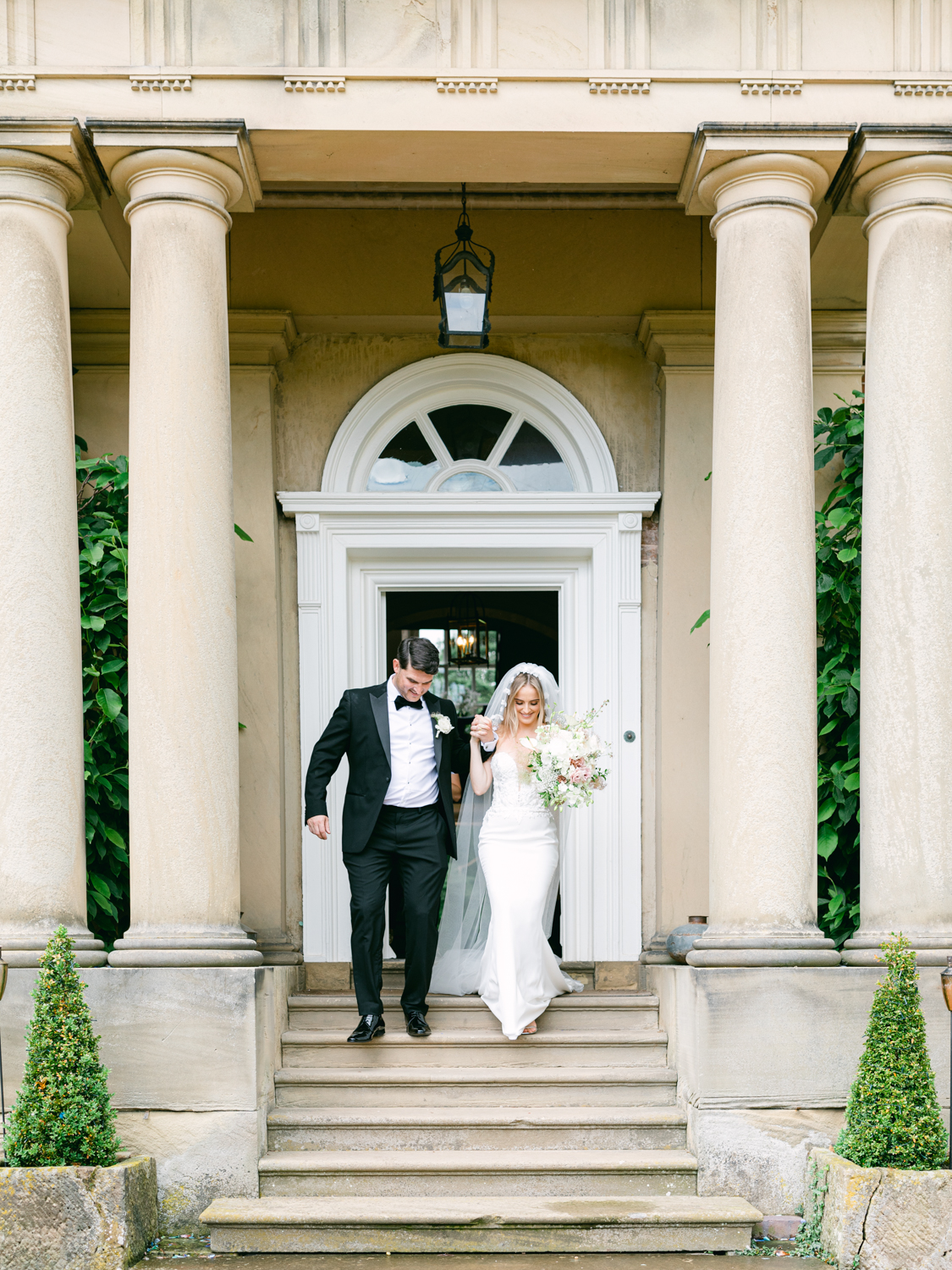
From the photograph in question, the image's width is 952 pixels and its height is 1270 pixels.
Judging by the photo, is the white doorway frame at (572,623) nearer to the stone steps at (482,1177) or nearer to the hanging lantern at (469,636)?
the hanging lantern at (469,636)

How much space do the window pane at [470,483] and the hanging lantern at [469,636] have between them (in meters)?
0.98

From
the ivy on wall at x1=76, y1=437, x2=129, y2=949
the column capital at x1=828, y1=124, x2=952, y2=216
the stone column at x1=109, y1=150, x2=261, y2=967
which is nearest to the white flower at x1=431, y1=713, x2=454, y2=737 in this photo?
the stone column at x1=109, y1=150, x2=261, y2=967

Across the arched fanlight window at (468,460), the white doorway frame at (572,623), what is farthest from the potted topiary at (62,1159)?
the arched fanlight window at (468,460)

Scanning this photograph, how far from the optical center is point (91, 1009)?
19.9 feet

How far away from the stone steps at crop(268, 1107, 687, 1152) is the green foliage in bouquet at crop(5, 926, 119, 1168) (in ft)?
3.49

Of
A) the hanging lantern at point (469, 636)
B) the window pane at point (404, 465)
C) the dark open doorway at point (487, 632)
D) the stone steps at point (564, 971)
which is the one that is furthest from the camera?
the hanging lantern at point (469, 636)

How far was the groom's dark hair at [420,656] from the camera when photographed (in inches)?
275

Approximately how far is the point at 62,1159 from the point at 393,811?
225 cm

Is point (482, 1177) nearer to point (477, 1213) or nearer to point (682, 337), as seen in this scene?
point (477, 1213)

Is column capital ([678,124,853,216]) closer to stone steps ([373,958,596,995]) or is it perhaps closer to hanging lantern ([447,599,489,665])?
hanging lantern ([447,599,489,665])

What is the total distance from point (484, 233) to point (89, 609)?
10.4 ft

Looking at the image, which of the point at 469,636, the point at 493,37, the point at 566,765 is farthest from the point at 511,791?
the point at 493,37

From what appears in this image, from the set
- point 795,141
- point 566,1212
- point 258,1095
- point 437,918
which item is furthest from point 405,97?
point 566,1212

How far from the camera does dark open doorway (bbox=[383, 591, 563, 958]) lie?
355 inches
